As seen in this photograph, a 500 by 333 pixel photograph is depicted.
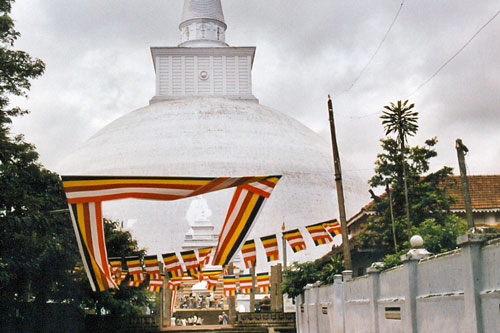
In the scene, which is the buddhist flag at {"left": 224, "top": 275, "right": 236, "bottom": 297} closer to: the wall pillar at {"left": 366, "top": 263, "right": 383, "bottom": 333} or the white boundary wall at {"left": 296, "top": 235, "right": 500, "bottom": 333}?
the white boundary wall at {"left": 296, "top": 235, "right": 500, "bottom": 333}

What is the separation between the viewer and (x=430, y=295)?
35.1 feet

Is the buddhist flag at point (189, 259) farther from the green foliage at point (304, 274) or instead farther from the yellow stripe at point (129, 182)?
the yellow stripe at point (129, 182)

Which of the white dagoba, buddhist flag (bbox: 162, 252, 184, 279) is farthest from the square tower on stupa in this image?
buddhist flag (bbox: 162, 252, 184, 279)

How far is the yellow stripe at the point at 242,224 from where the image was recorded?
1194 centimetres

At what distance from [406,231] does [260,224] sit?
929 inches

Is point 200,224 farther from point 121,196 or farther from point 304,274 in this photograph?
point 121,196

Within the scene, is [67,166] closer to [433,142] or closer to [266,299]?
[266,299]

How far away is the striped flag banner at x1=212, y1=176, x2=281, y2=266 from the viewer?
463 inches

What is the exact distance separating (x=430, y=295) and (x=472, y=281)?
2.06 metres

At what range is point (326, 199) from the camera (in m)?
50.7

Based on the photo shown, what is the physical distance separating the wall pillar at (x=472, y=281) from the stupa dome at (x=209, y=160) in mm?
38405

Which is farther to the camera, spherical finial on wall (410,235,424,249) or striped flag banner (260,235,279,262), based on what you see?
striped flag banner (260,235,279,262)

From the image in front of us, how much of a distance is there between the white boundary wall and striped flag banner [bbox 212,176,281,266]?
2772mm

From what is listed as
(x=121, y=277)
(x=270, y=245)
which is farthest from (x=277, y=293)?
(x=270, y=245)
